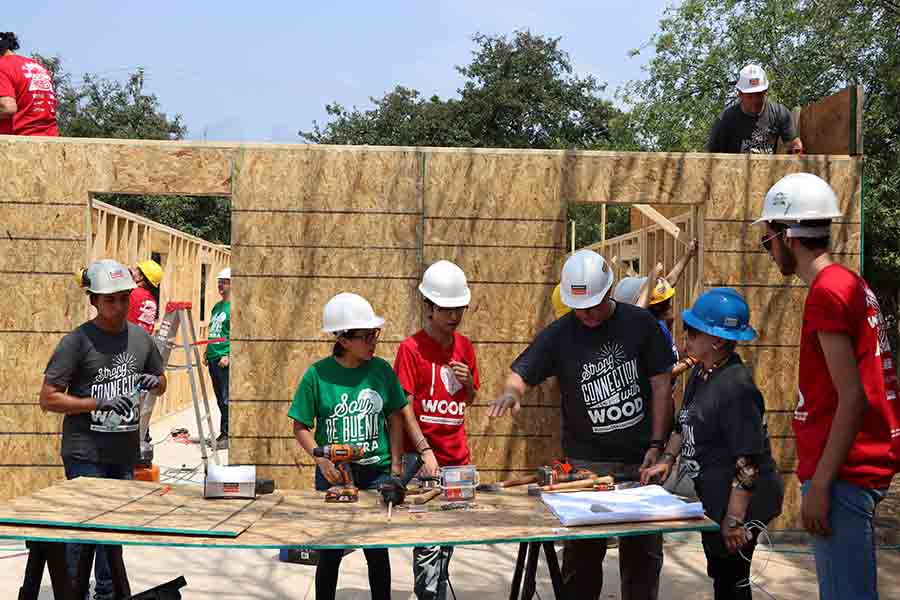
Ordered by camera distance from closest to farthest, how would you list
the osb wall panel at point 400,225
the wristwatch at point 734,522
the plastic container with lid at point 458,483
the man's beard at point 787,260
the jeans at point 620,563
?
the man's beard at point 787,260 < the wristwatch at point 734,522 < the plastic container with lid at point 458,483 < the jeans at point 620,563 < the osb wall panel at point 400,225

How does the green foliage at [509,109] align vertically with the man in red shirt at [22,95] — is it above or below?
above

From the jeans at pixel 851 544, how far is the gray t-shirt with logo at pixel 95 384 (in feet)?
11.3

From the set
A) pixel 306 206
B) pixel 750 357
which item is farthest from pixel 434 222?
pixel 750 357

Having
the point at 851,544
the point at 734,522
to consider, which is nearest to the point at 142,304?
the point at 734,522

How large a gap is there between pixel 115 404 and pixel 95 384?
0.50 feet

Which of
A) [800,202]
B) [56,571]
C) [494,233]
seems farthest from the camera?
[494,233]

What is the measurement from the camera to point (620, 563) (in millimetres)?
4324

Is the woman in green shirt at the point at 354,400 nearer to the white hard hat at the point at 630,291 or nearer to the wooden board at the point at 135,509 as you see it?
the wooden board at the point at 135,509

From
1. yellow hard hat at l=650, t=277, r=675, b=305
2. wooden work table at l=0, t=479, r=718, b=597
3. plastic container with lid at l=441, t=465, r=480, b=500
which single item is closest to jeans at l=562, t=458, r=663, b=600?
wooden work table at l=0, t=479, r=718, b=597

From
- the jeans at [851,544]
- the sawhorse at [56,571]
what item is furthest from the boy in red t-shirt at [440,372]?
the jeans at [851,544]

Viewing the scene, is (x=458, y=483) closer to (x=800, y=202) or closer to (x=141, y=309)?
(x=800, y=202)

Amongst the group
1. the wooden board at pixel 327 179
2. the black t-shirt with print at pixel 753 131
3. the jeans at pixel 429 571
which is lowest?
the jeans at pixel 429 571

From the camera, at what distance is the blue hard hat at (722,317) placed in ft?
13.1

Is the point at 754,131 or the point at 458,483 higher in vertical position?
the point at 754,131
